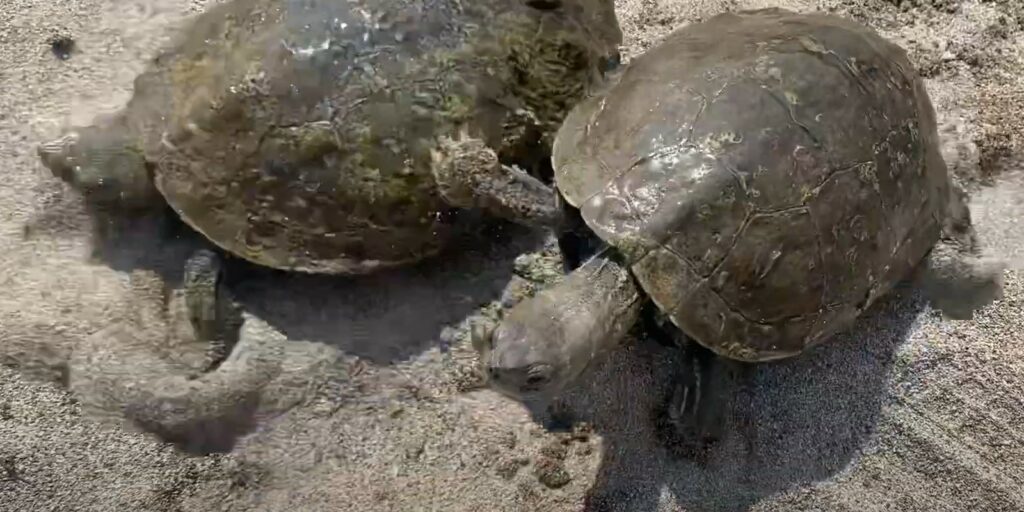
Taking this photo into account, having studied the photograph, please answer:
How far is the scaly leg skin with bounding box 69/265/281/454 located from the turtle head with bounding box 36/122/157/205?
360mm

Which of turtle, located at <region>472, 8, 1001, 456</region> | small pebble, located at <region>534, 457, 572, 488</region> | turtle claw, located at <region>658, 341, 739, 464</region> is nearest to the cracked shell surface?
turtle, located at <region>472, 8, 1001, 456</region>

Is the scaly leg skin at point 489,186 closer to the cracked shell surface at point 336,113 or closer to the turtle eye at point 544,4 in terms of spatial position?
the cracked shell surface at point 336,113

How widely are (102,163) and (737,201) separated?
2064mm

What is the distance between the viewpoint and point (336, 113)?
2.88m

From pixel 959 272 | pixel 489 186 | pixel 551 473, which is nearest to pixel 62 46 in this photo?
pixel 489 186

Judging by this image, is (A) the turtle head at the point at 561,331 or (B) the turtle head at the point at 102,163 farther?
(B) the turtle head at the point at 102,163

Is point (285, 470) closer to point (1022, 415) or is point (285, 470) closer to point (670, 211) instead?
point (670, 211)

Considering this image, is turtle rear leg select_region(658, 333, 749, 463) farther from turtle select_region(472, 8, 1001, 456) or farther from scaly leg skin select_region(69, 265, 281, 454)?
scaly leg skin select_region(69, 265, 281, 454)

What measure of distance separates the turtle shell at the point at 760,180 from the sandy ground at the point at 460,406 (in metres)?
0.44

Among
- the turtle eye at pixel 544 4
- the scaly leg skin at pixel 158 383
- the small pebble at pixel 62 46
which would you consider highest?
the turtle eye at pixel 544 4

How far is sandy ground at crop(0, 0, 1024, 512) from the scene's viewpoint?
3.24 meters

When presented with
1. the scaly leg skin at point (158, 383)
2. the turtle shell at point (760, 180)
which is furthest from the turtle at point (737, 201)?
the scaly leg skin at point (158, 383)

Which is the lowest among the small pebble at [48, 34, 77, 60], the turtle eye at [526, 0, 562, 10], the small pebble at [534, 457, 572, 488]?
the small pebble at [534, 457, 572, 488]

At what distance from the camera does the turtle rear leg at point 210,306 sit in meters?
3.23
